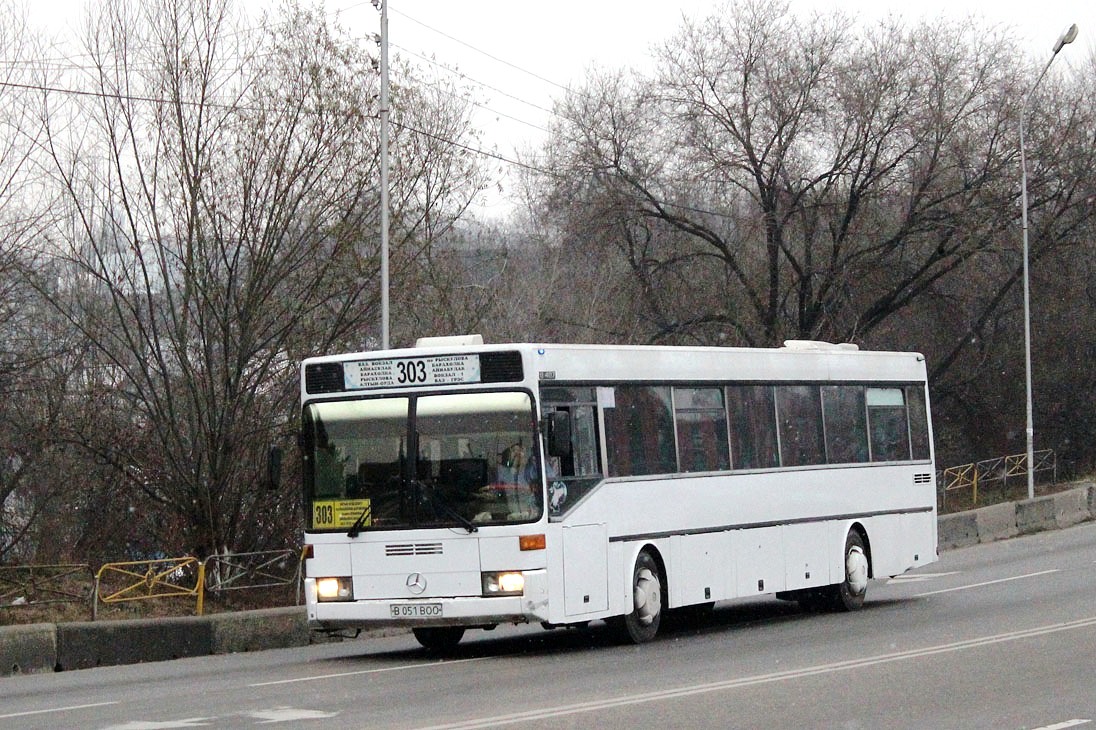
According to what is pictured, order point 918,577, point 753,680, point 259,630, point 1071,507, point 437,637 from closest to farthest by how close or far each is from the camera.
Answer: point 753,680, point 437,637, point 259,630, point 918,577, point 1071,507

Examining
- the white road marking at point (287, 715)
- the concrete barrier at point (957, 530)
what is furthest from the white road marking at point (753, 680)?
the concrete barrier at point (957, 530)

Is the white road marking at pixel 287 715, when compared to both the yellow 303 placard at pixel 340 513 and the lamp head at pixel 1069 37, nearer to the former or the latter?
the yellow 303 placard at pixel 340 513

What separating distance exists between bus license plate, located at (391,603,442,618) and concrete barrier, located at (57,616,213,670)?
11.3 feet

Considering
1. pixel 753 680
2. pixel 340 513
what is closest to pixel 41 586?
pixel 340 513

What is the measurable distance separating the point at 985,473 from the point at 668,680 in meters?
28.3

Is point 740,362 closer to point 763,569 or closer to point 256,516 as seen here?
point 763,569

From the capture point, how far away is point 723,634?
53.4 feet

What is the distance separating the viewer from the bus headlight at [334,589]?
1429cm

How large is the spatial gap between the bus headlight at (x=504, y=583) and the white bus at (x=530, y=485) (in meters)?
0.01

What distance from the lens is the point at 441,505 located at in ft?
46.0

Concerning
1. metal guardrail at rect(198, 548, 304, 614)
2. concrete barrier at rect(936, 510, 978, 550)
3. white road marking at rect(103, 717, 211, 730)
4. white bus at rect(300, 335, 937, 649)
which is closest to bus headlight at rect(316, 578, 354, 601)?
white bus at rect(300, 335, 937, 649)

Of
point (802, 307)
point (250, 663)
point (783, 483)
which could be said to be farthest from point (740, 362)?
point (802, 307)

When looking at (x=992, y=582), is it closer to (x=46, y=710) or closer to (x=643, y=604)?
(x=643, y=604)

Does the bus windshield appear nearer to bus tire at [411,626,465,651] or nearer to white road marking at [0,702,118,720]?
bus tire at [411,626,465,651]
